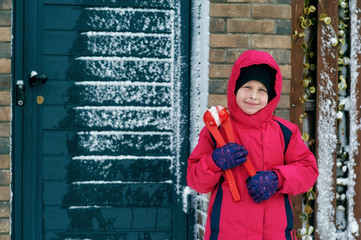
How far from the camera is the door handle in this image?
3195 millimetres

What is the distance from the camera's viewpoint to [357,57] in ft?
→ 11.1

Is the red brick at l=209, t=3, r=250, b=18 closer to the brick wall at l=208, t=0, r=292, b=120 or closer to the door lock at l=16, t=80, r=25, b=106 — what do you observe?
the brick wall at l=208, t=0, r=292, b=120

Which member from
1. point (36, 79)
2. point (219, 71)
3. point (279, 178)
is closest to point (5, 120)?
point (36, 79)

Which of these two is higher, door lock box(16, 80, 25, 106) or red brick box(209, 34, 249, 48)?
red brick box(209, 34, 249, 48)

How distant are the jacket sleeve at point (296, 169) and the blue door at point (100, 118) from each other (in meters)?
1.16

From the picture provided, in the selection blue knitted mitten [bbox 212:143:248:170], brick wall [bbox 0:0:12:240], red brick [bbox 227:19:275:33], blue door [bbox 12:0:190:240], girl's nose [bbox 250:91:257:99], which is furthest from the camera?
blue door [bbox 12:0:190:240]

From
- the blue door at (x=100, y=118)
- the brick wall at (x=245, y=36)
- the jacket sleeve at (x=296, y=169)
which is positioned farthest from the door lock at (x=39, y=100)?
the jacket sleeve at (x=296, y=169)

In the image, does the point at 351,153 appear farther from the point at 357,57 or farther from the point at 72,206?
the point at 72,206

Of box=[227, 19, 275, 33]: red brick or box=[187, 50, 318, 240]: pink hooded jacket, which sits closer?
box=[187, 50, 318, 240]: pink hooded jacket

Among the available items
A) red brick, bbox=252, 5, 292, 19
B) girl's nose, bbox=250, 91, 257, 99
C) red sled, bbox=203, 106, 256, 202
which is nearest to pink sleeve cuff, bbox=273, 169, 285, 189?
red sled, bbox=203, 106, 256, 202

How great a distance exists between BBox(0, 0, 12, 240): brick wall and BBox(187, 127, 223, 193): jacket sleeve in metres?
1.35

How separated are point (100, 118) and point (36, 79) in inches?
20.6

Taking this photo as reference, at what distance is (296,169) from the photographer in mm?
2285

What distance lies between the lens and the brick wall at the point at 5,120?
3020 millimetres
